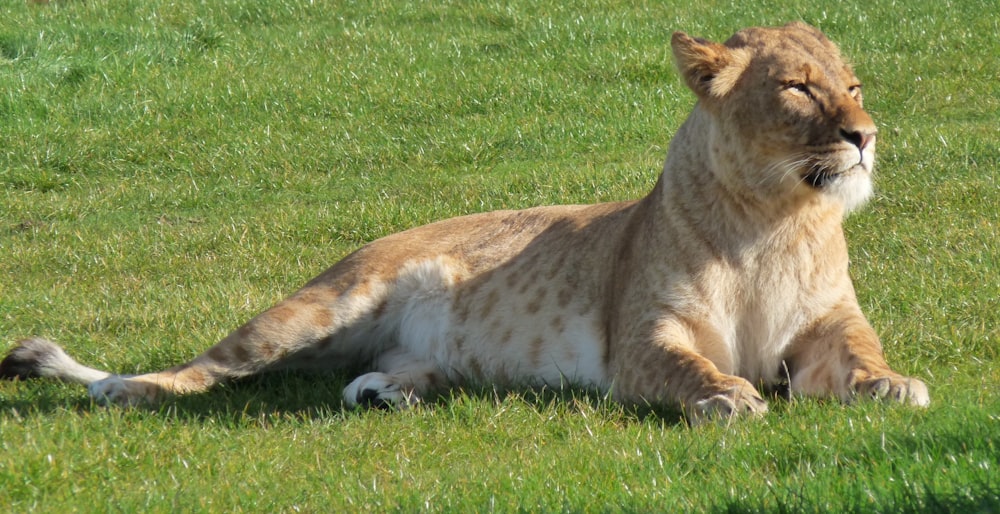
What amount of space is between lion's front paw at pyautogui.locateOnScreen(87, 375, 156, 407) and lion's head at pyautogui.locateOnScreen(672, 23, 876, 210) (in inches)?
101

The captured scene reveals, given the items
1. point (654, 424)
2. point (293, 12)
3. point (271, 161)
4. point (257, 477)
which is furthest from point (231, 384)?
point (293, 12)

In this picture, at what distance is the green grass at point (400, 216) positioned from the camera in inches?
156

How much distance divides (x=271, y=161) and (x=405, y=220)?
257 cm

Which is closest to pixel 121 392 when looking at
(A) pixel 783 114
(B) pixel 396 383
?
(B) pixel 396 383

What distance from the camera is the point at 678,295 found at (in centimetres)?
511

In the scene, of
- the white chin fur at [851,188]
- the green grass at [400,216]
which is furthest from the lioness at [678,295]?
the green grass at [400,216]

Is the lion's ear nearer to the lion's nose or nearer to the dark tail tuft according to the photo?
the lion's nose

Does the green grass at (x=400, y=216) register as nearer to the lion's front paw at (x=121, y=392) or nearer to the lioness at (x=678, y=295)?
the lion's front paw at (x=121, y=392)

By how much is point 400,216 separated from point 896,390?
4.94m

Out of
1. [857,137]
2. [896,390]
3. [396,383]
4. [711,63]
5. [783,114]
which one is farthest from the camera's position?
[396,383]

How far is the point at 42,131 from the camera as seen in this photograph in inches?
453

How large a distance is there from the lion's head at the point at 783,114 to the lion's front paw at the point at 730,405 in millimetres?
804

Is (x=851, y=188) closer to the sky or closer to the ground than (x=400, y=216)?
closer to the sky

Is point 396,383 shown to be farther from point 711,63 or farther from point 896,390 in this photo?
point 896,390
